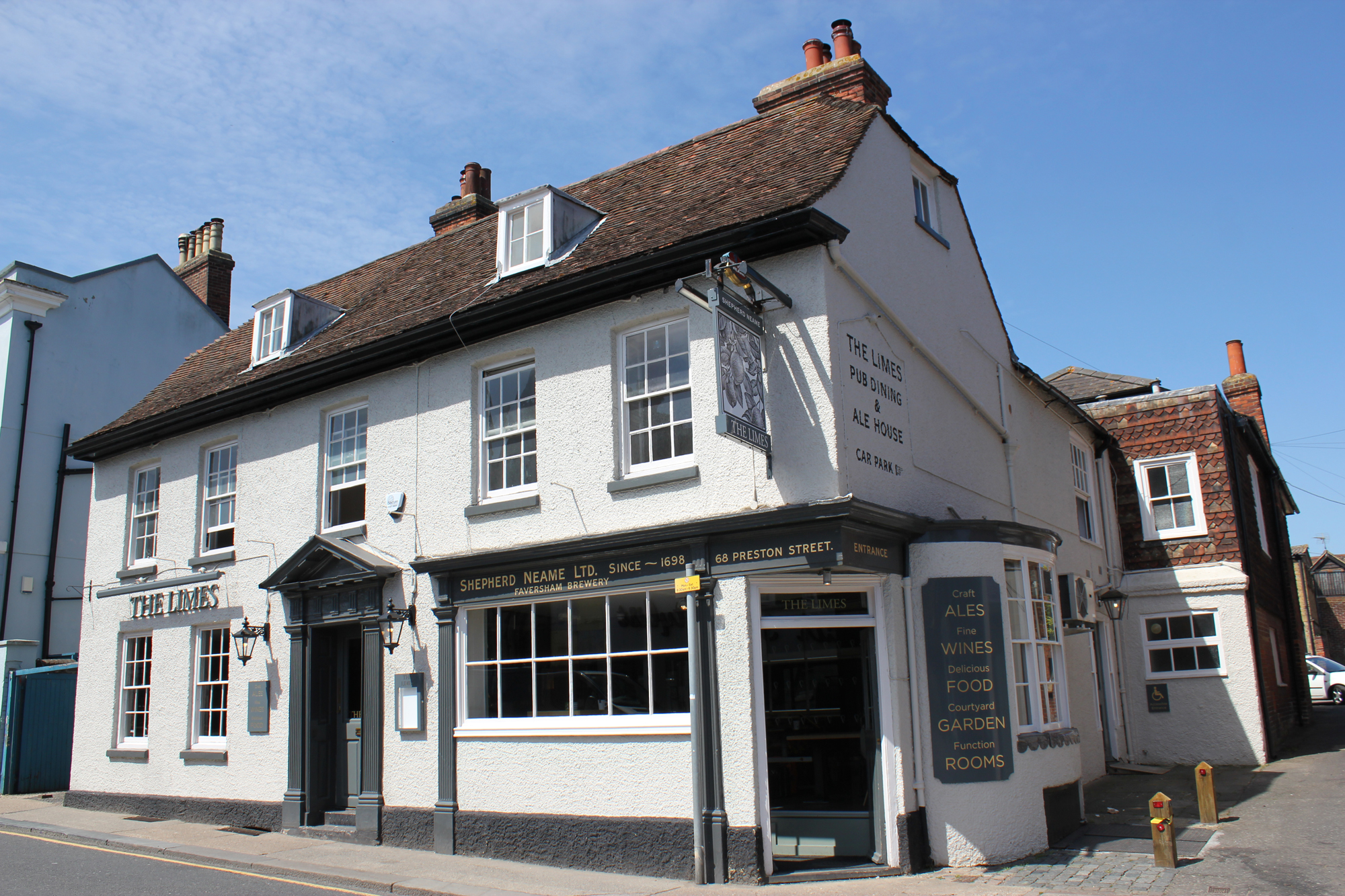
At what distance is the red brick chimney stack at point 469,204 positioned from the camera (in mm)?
17766

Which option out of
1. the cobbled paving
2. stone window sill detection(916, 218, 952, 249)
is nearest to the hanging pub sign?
stone window sill detection(916, 218, 952, 249)

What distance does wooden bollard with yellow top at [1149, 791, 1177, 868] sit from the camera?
8.63 meters

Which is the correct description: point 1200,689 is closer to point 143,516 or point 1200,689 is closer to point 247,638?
point 247,638

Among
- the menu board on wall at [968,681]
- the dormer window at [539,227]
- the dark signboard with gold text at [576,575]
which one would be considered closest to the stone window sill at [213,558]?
the dark signboard with gold text at [576,575]

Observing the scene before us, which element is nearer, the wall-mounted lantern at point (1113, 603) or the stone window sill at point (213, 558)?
the stone window sill at point (213, 558)

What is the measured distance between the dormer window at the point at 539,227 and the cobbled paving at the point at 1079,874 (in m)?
8.13

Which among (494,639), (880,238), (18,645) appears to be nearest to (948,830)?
(494,639)

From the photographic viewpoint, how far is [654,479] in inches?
Result: 396

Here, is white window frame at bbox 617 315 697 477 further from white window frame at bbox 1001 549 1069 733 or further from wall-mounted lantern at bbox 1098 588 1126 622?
wall-mounted lantern at bbox 1098 588 1126 622

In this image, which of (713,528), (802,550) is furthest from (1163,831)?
(713,528)

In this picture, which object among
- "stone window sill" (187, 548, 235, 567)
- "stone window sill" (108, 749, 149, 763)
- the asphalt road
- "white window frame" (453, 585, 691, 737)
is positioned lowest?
the asphalt road

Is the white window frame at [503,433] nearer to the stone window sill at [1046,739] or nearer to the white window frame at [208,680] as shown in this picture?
the white window frame at [208,680]

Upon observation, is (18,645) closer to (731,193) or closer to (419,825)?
(419,825)

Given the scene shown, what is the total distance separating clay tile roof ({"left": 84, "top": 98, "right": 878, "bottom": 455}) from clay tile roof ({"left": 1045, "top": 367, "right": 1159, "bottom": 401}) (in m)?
10.7
